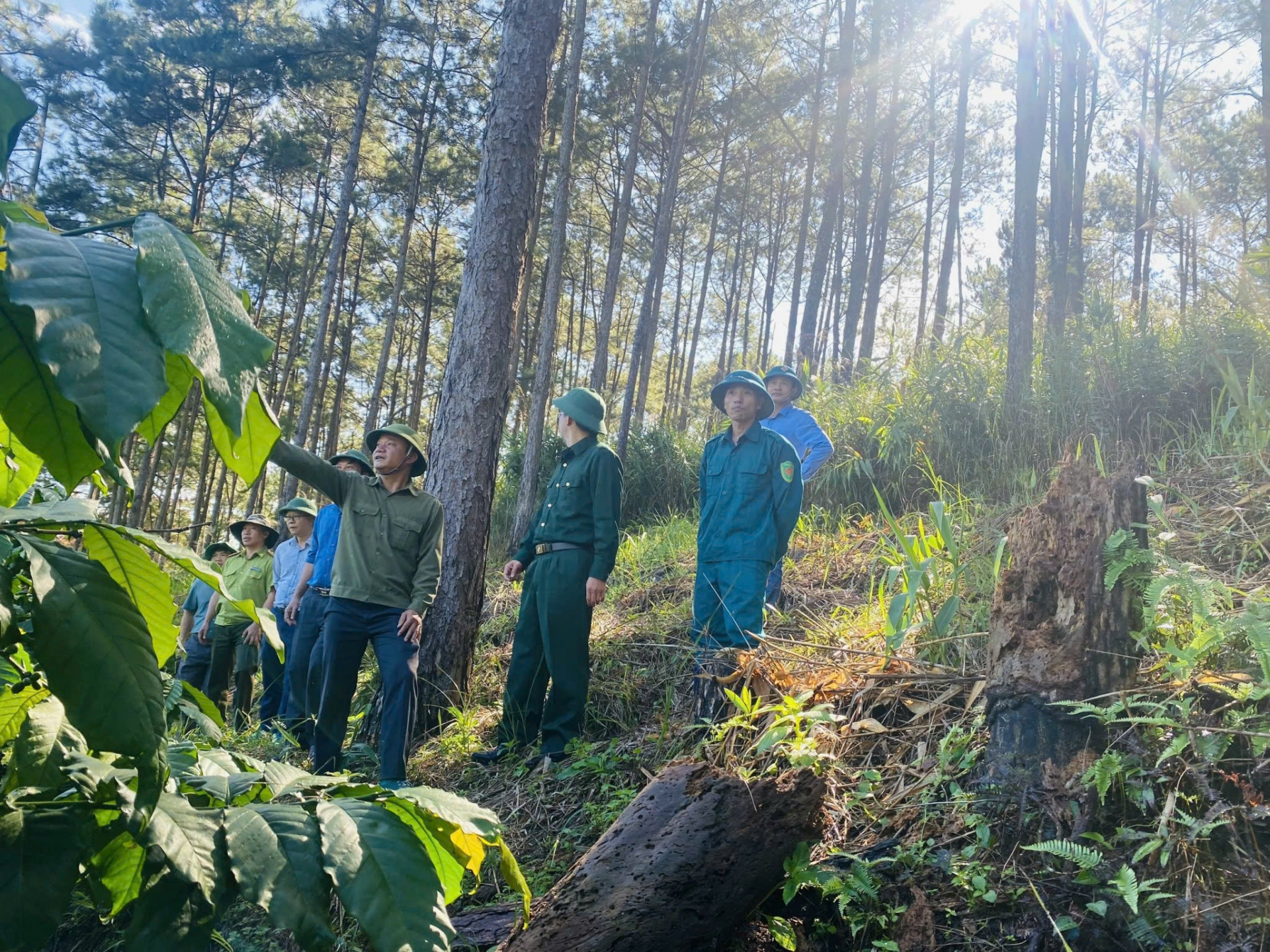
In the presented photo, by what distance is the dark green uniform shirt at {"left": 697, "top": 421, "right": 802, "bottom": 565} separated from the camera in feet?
14.9

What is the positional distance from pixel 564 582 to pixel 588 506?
1.48 ft

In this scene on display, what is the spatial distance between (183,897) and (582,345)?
28834 millimetres

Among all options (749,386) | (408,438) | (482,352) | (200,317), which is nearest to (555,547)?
(408,438)

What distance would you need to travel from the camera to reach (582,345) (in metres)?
29.1

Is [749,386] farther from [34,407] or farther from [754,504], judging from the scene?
[34,407]

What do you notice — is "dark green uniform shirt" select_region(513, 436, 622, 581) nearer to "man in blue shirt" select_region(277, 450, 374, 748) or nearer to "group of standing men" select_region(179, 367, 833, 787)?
"group of standing men" select_region(179, 367, 833, 787)

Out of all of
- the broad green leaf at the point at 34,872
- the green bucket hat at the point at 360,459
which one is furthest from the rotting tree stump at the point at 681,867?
the green bucket hat at the point at 360,459

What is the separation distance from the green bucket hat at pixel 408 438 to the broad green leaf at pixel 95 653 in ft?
13.2

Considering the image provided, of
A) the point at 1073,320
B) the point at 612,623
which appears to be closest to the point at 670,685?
the point at 612,623

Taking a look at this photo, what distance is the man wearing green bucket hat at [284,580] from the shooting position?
6711mm

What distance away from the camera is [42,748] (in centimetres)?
76

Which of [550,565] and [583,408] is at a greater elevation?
[583,408]

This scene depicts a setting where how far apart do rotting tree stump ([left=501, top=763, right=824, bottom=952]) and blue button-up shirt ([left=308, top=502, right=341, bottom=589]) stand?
13.2ft

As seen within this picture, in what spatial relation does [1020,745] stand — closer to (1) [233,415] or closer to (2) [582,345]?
(1) [233,415]
